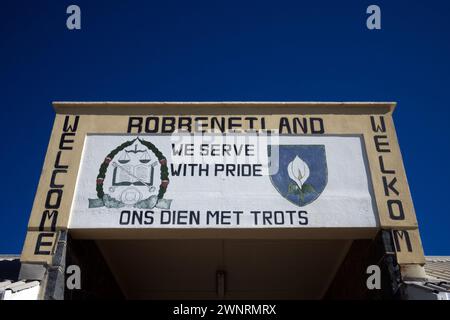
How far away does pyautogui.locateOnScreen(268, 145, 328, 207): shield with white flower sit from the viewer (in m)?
8.79

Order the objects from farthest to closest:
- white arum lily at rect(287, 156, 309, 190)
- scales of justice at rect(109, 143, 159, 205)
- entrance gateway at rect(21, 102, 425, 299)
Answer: white arum lily at rect(287, 156, 309, 190) → scales of justice at rect(109, 143, 159, 205) → entrance gateway at rect(21, 102, 425, 299)

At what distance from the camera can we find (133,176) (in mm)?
9000

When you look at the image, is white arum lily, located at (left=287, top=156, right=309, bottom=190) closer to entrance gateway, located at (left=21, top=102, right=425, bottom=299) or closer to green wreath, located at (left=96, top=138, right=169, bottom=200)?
entrance gateway, located at (left=21, top=102, right=425, bottom=299)

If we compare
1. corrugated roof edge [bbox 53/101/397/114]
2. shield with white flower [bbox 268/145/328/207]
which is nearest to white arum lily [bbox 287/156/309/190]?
shield with white flower [bbox 268/145/328/207]

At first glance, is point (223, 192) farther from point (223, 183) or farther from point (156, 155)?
point (156, 155)

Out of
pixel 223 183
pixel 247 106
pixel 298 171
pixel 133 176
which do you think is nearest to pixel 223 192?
pixel 223 183

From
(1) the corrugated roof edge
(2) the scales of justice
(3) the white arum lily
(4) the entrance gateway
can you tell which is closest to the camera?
(4) the entrance gateway

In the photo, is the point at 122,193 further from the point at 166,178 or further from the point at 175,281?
the point at 175,281

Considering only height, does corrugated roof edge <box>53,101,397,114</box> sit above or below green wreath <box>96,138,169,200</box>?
above

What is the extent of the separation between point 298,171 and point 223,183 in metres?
1.28
